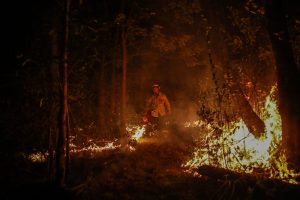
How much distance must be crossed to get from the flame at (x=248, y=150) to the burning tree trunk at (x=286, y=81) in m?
0.40

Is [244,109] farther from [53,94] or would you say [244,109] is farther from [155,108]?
[53,94]

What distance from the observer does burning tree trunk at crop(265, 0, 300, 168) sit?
888 cm

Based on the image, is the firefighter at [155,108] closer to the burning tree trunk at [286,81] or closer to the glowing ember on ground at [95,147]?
the glowing ember on ground at [95,147]

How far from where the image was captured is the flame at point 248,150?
30.2ft

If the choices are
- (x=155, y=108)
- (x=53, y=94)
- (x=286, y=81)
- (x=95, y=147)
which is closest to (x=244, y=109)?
(x=286, y=81)

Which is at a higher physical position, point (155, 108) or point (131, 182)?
point (155, 108)

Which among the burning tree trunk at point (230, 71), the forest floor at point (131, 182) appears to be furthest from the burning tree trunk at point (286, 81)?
the forest floor at point (131, 182)

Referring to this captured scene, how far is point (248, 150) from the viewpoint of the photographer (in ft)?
32.1

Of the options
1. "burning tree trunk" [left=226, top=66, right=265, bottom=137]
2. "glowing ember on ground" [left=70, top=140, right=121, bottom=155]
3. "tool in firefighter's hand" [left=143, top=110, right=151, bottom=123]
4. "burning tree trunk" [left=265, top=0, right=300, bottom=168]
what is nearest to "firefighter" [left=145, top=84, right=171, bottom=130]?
"tool in firefighter's hand" [left=143, top=110, right=151, bottom=123]

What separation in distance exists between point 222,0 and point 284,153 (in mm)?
5693

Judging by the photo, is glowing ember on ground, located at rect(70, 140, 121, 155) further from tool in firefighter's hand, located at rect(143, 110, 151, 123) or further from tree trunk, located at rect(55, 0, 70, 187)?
tree trunk, located at rect(55, 0, 70, 187)

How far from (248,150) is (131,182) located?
10.4ft

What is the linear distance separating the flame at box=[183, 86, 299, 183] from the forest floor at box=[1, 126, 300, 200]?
77cm

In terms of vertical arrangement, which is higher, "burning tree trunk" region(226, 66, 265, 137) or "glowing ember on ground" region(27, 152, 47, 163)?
"burning tree trunk" region(226, 66, 265, 137)
